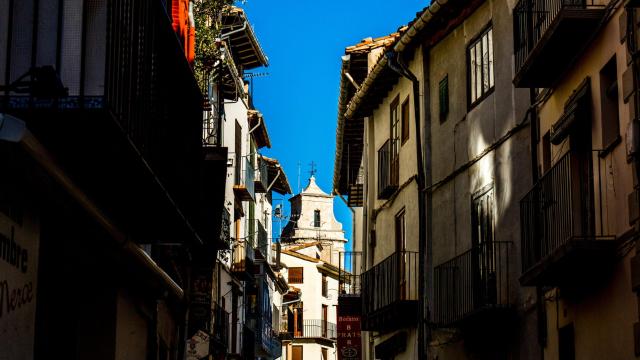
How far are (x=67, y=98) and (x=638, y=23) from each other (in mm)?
7146

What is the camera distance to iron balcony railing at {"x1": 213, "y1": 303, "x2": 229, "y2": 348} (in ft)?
133

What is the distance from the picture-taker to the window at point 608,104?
48.1 feet

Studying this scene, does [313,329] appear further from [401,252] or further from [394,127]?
[401,252]

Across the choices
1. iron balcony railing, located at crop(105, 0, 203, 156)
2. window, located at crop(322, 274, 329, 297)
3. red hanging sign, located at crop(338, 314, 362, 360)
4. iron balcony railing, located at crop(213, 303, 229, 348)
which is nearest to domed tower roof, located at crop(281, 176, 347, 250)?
window, located at crop(322, 274, 329, 297)

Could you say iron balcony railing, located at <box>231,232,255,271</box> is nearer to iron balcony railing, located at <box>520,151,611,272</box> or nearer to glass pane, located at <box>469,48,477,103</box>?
glass pane, located at <box>469,48,477,103</box>

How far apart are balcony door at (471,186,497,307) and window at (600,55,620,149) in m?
5.50

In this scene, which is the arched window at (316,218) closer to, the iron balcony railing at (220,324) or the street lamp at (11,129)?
the iron balcony railing at (220,324)

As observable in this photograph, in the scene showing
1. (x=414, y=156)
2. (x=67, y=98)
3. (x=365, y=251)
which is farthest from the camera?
(x=365, y=251)

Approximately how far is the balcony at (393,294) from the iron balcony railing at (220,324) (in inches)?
460

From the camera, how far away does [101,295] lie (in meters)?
12.5

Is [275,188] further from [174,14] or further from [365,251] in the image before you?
[174,14]

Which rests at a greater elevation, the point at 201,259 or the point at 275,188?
the point at 275,188

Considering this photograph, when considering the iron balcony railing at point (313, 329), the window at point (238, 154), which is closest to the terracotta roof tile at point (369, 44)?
the window at point (238, 154)

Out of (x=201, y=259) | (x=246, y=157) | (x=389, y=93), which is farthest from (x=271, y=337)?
(x=201, y=259)
